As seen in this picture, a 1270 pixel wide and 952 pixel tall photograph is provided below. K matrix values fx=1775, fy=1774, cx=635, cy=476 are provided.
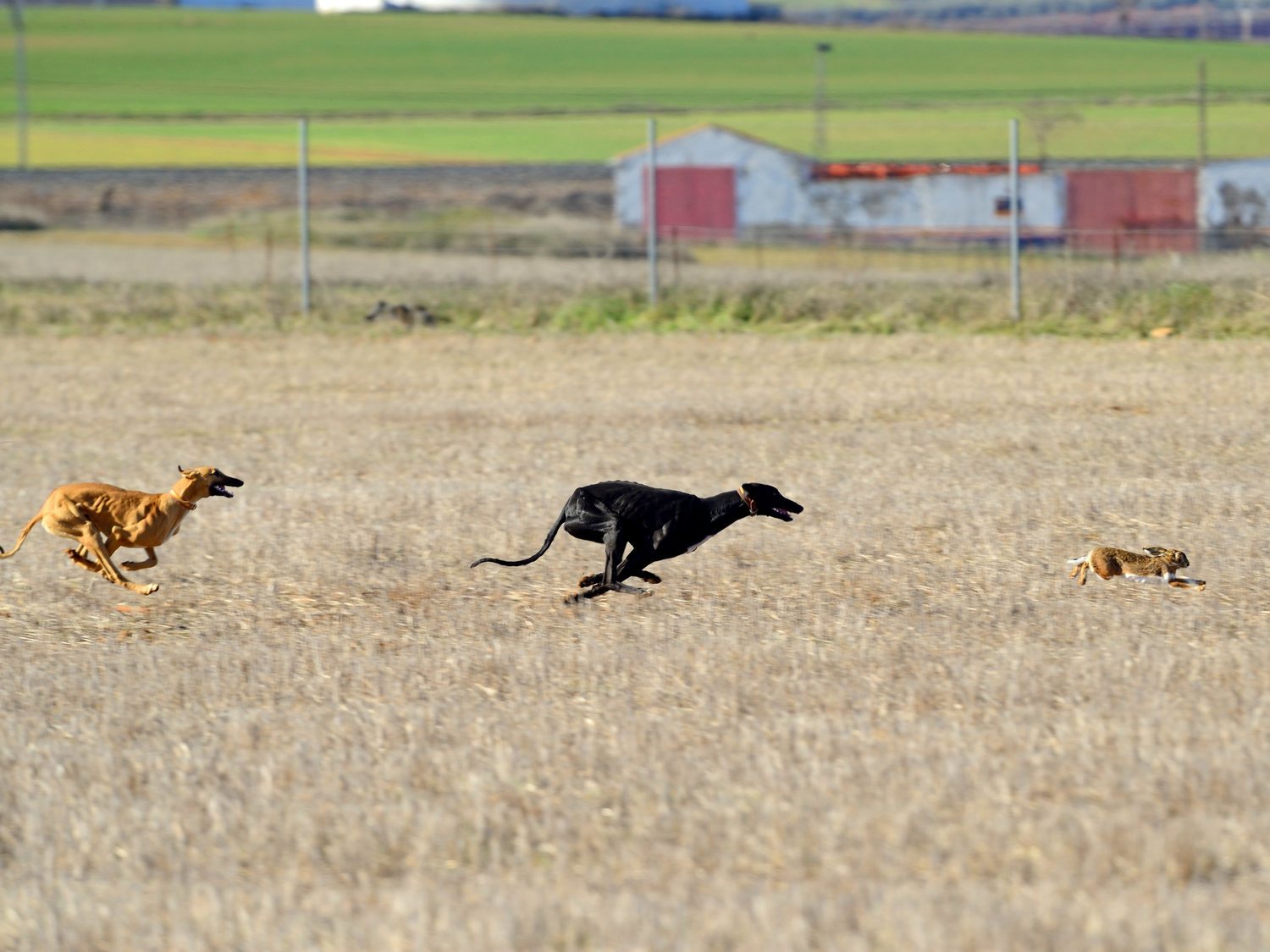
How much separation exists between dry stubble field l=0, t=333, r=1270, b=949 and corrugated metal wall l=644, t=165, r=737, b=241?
23.3 m

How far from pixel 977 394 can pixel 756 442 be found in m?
2.34

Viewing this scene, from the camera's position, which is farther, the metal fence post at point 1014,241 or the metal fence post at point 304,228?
the metal fence post at point 304,228

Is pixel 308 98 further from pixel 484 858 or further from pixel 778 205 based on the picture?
pixel 484 858

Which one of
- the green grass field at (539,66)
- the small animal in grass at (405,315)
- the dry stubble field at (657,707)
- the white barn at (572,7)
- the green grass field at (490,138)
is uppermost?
the white barn at (572,7)

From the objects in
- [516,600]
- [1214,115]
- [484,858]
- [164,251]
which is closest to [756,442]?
[516,600]

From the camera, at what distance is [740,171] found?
32000 millimetres

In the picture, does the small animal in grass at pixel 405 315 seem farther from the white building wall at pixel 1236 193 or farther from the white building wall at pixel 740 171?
the white building wall at pixel 740 171

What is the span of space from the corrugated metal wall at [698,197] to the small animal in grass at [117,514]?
26988 millimetres

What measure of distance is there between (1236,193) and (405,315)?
43.6 ft

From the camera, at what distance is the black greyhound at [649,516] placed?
6016 millimetres

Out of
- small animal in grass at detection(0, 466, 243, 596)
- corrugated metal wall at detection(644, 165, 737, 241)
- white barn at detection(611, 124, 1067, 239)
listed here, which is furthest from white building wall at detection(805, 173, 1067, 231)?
small animal in grass at detection(0, 466, 243, 596)

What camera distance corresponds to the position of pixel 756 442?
10195mm

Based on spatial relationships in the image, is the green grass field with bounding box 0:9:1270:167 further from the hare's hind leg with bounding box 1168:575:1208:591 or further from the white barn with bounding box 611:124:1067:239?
the hare's hind leg with bounding box 1168:575:1208:591

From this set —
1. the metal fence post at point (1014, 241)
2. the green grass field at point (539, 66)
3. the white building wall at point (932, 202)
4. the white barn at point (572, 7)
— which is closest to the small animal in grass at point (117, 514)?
the metal fence post at point (1014, 241)
